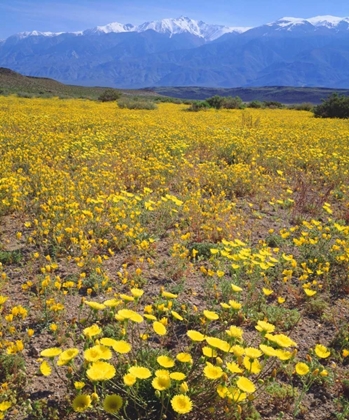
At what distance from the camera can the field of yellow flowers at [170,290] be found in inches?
97.1

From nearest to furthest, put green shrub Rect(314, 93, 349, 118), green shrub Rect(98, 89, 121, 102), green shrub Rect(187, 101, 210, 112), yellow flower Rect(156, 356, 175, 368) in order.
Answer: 1. yellow flower Rect(156, 356, 175, 368)
2. green shrub Rect(314, 93, 349, 118)
3. green shrub Rect(187, 101, 210, 112)
4. green shrub Rect(98, 89, 121, 102)

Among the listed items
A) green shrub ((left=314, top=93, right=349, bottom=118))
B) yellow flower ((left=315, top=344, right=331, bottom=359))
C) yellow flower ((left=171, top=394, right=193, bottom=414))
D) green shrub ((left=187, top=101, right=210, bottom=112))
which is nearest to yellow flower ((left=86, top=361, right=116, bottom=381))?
yellow flower ((left=171, top=394, right=193, bottom=414))

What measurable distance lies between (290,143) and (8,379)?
10091 mm

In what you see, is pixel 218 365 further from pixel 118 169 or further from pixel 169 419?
pixel 118 169

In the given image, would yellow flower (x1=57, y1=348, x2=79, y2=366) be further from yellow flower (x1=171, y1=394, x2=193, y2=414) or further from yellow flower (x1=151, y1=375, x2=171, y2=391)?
yellow flower (x1=171, y1=394, x2=193, y2=414)

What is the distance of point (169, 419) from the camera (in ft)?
8.34

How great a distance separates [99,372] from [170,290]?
1.98m

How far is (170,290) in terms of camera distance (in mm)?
4066

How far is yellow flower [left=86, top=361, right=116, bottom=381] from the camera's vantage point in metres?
2.08

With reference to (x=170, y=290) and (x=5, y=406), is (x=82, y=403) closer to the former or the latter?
(x=5, y=406)

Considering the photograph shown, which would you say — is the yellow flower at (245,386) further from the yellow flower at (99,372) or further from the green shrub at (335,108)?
the green shrub at (335,108)

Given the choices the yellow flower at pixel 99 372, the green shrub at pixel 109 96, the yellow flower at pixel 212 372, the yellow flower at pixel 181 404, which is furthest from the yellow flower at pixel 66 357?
the green shrub at pixel 109 96

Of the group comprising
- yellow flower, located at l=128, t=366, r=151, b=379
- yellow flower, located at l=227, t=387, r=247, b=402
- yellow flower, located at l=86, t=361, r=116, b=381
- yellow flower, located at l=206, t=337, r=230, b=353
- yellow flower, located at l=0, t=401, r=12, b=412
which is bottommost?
yellow flower, located at l=0, t=401, r=12, b=412

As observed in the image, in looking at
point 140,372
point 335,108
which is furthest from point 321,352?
point 335,108
